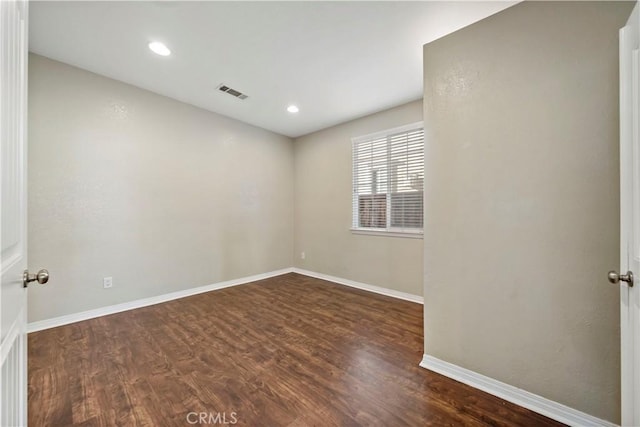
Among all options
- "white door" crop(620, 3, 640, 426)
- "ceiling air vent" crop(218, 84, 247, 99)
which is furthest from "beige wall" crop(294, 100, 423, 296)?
"white door" crop(620, 3, 640, 426)

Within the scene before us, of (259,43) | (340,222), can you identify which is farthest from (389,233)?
(259,43)

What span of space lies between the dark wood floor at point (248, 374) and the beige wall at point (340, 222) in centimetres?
76

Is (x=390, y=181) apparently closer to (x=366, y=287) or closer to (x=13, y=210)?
(x=366, y=287)

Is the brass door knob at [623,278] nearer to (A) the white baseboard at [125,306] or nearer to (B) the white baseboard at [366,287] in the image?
(B) the white baseboard at [366,287]

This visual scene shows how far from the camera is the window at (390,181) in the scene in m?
3.39

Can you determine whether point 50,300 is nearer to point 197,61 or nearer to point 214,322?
point 214,322

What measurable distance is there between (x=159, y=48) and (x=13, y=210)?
7.20 ft

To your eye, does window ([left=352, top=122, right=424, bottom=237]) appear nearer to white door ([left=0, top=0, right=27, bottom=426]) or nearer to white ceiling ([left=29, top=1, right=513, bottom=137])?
white ceiling ([left=29, top=1, right=513, bottom=137])

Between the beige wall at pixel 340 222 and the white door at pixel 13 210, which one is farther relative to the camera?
the beige wall at pixel 340 222

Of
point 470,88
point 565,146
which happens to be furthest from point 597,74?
point 470,88

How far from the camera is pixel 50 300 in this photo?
101 inches

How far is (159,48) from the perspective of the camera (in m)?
2.32

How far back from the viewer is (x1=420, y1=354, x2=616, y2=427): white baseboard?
1393 millimetres
